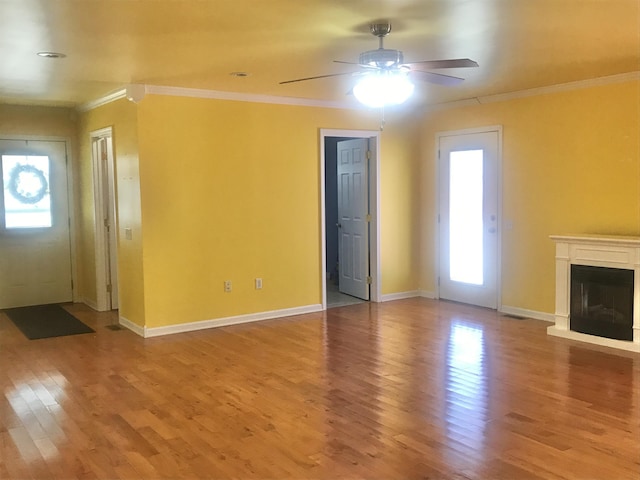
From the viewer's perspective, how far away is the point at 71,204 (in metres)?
7.84

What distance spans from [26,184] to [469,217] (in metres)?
5.68

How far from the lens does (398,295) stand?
789 cm

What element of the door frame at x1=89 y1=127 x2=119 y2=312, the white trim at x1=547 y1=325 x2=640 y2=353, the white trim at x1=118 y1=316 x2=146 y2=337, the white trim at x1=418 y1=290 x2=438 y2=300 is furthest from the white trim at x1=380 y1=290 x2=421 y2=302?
the door frame at x1=89 y1=127 x2=119 y2=312

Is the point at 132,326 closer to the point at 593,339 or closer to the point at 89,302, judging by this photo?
the point at 89,302

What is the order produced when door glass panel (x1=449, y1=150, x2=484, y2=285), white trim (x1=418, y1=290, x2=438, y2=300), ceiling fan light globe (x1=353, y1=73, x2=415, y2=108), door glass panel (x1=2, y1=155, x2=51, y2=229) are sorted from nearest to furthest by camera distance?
ceiling fan light globe (x1=353, y1=73, x2=415, y2=108)
door glass panel (x1=449, y1=150, x2=484, y2=285)
door glass panel (x1=2, y1=155, x2=51, y2=229)
white trim (x1=418, y1=290, x2=438, y2=300)

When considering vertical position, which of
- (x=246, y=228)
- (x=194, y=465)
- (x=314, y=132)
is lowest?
(x=194, y=465)

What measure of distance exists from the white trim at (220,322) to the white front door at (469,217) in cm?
185

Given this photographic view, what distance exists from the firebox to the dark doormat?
5.07m

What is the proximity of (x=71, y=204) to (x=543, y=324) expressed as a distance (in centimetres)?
611

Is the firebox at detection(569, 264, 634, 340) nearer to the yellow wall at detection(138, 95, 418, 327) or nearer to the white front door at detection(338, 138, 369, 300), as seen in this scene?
the white front door at detection(338, 138, 369, 300)

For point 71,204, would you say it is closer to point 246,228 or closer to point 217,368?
point 246,228

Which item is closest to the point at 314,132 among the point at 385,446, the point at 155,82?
the point at 155,82

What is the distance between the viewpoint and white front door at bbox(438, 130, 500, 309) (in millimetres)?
7020

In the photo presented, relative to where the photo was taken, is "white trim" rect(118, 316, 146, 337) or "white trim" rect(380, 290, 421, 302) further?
"white trim" rect(380, 290, 421, 302)
